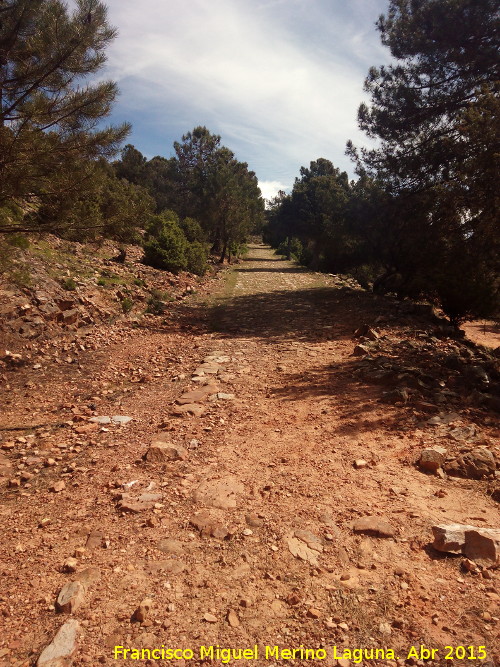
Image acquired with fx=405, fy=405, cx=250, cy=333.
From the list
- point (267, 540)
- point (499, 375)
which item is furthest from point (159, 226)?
point (267, 540)

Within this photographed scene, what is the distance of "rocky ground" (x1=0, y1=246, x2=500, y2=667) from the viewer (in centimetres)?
244

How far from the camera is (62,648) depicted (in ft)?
Result: 7.49

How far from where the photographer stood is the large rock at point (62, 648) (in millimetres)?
2213

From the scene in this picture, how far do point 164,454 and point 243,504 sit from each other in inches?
46.4

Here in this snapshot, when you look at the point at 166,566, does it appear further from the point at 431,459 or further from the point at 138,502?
the point at 431,459

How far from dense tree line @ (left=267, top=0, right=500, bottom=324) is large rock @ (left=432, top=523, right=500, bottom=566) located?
5889mm

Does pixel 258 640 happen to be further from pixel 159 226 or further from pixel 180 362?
pixel 159 226

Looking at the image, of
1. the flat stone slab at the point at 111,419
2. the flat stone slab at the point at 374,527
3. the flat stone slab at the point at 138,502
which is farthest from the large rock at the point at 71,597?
the flat stone slab at the point at 111,419

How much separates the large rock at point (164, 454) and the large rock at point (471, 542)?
8.43 ft

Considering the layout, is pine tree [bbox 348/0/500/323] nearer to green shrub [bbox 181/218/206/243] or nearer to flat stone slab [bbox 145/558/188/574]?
flat stone slab [bbox 145/558/188/574]

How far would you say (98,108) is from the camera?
5.66m

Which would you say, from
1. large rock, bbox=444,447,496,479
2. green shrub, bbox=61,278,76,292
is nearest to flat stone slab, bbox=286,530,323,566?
large rock, bbox=444,447,496,479

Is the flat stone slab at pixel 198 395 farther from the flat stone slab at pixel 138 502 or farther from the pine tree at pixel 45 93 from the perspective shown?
the pine tree at pixel 45 93

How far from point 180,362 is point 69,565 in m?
5.16
